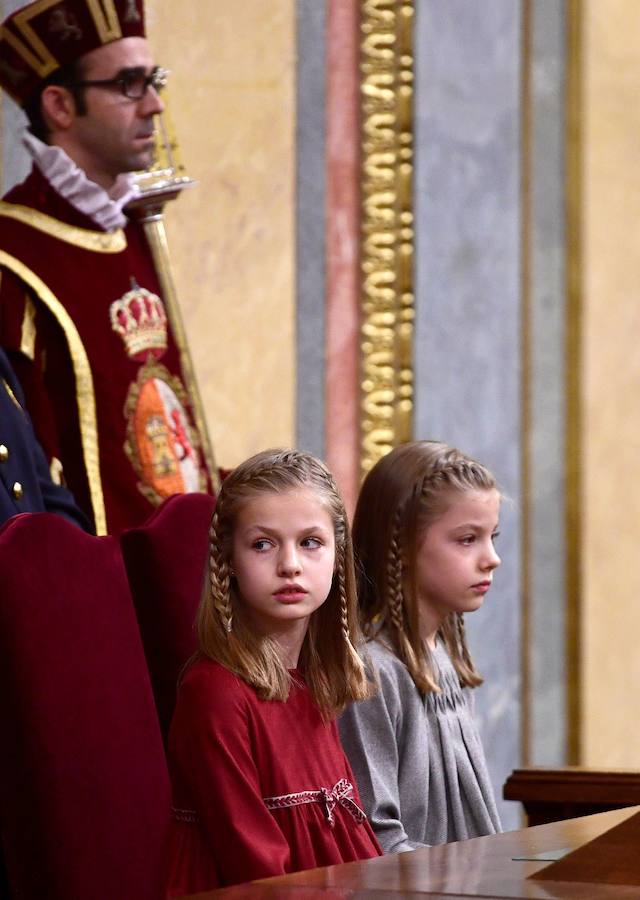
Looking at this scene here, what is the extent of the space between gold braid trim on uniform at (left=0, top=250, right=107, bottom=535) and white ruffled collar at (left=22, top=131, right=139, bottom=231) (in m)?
0.18

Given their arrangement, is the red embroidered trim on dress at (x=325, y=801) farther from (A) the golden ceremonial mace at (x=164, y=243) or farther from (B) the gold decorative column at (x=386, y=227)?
(B) the gold decorative column at (x=386, y=227)

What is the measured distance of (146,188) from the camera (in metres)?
3.70

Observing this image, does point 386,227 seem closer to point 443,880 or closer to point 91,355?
point 91,355

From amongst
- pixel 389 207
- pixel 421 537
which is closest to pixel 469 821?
pixel 421 537

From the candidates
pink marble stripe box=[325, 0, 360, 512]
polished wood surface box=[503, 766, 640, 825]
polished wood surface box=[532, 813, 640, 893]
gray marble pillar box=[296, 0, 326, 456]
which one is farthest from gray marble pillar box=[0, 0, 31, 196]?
polished wood surface box=[532, 813, 640, 893]

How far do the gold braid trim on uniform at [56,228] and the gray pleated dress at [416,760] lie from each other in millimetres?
1119

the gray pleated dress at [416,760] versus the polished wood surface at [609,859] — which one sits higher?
the polished wood surface at [609,859]

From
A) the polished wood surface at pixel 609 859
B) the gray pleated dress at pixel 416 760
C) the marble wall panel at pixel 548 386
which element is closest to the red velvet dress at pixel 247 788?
the gray pleated dress at pixel 416 760

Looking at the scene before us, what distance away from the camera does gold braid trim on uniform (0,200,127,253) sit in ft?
11.4

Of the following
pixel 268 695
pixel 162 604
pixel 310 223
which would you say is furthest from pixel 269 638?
pixel 310 223

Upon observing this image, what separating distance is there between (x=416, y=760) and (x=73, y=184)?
1.35 m

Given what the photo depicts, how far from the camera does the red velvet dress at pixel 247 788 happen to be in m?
2.20

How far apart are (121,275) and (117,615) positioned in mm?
1229

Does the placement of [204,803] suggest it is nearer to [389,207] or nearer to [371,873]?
[371,873]
